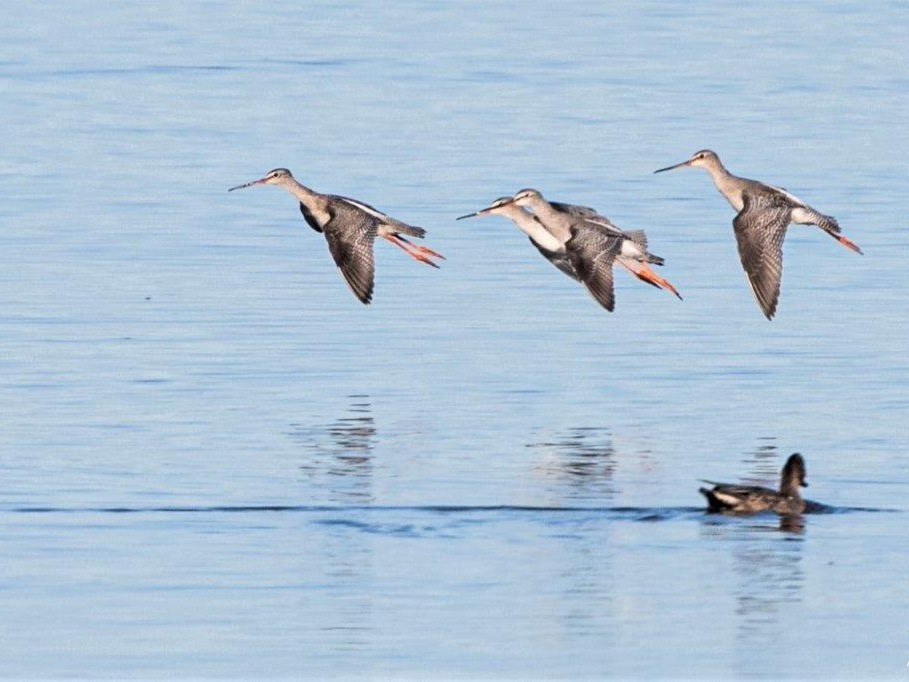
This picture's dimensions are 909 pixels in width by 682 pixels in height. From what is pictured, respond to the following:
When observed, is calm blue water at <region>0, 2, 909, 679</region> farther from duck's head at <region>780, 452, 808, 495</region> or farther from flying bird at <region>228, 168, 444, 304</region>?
flying bird at <region>228, 168, 444, 304</region>

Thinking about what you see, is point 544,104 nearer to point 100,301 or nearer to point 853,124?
point 853,124

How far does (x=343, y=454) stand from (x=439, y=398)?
228 cm

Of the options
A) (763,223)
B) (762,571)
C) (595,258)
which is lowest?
(762,571)

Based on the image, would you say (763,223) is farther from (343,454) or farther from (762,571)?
(762,571)

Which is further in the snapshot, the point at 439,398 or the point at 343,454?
the point at 439,398

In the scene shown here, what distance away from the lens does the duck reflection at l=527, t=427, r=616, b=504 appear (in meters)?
18.0

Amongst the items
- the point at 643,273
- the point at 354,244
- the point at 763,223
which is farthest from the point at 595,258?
the point at 354,244

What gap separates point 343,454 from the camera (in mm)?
19406

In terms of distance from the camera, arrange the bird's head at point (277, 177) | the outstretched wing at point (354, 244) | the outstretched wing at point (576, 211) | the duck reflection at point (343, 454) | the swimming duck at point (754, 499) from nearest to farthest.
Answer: the swimming duck at point (754, 499)
the duck reflection at point (343, 454)
the outstretched wing at point (354, 244)
the outstretched wing at point (576, 211)
the bird's head at point (277, 177)

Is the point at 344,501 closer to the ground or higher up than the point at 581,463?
closer to the ground

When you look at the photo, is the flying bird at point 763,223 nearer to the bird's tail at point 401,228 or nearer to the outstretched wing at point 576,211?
the outstretched wing at point 576,211

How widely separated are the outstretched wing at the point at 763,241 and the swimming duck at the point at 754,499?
4.86 metres

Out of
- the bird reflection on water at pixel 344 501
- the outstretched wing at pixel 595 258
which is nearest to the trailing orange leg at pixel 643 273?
the outstretched wing at pixel 595 258

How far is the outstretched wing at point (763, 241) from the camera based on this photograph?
884 inches
